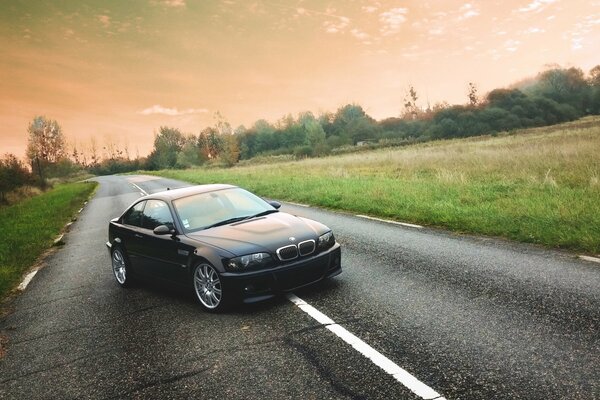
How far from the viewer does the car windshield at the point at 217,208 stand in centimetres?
598

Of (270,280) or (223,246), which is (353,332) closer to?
(270,280)

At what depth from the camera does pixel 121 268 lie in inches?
284

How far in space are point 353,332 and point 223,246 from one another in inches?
73.7

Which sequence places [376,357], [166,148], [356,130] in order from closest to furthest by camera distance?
[376,357] → [356,130] → [166,148]

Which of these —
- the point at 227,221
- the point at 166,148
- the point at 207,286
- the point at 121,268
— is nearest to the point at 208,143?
the point at 166,148

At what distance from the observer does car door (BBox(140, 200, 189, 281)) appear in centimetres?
575

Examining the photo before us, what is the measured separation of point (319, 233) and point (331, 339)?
169 cm

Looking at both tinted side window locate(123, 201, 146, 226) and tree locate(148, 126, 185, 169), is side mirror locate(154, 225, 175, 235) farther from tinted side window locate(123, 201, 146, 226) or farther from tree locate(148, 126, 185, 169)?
tree locate(148, 126, 185, 169)

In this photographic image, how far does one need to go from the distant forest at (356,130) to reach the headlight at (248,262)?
39389mm

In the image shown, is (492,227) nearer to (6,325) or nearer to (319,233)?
(319,233)

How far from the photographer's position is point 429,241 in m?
8.12

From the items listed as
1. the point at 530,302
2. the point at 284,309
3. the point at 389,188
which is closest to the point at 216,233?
the point at 284,309

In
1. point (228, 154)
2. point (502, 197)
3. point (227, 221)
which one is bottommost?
point (502, 197)

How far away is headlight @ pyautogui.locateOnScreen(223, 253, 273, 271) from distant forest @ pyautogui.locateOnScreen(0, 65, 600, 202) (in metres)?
39.4
